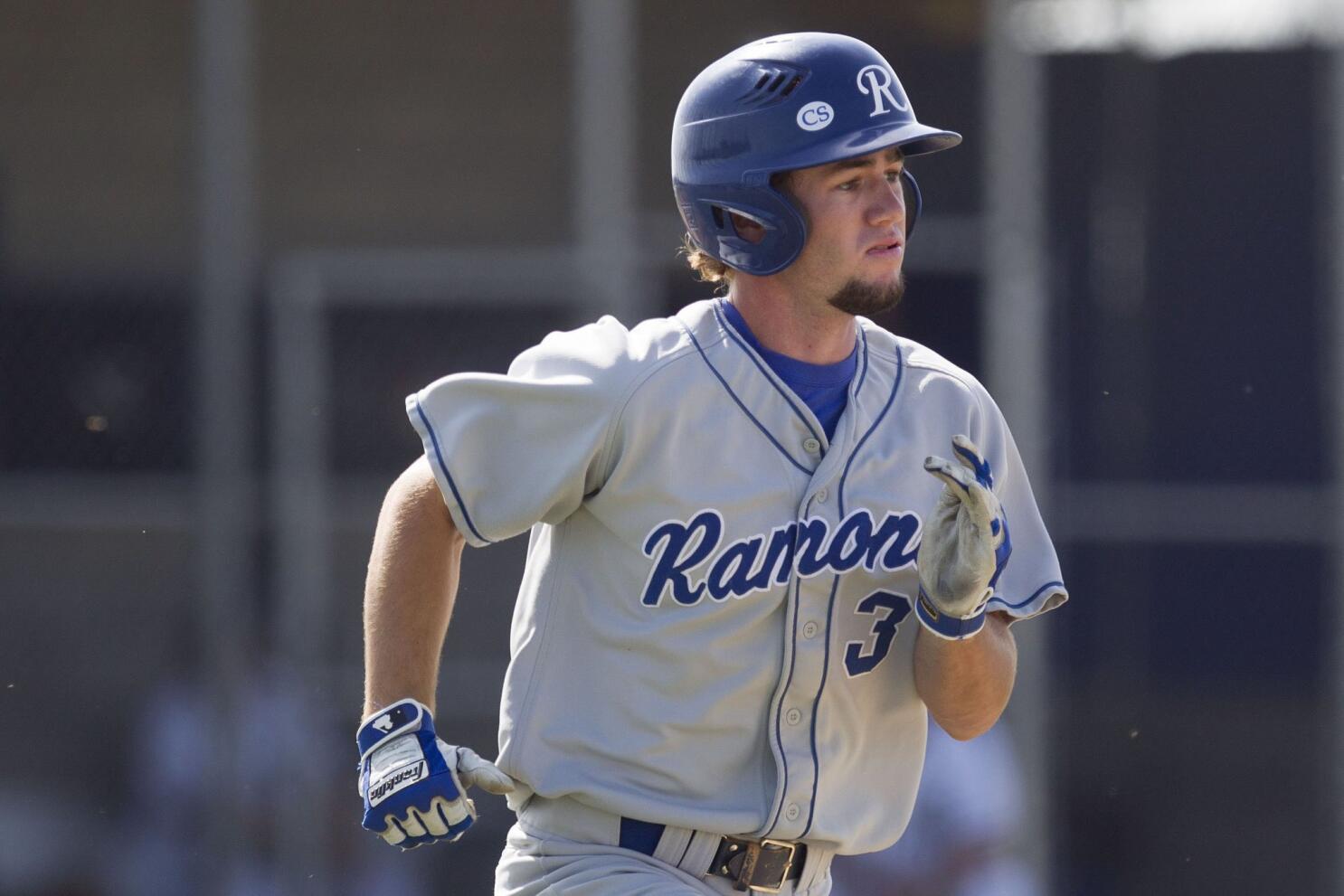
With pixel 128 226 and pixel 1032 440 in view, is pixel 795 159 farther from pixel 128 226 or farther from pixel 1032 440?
pixel 128 226

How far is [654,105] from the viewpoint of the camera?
19.6 feet

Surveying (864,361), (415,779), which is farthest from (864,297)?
(415,779)

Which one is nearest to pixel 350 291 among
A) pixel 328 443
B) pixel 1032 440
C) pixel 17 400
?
pixel 328 443

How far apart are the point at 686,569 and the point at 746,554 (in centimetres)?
8

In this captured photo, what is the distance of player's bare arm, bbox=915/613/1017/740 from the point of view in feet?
8.10

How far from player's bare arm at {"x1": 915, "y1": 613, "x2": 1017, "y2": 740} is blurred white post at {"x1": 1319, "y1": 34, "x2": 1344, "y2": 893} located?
380 centimetres

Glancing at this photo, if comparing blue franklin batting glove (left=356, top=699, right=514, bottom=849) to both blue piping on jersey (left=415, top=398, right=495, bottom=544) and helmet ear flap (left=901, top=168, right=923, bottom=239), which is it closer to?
blue piping on jersey (left=415, top=398, right=495, bottom=544)

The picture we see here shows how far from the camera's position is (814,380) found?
2.58m

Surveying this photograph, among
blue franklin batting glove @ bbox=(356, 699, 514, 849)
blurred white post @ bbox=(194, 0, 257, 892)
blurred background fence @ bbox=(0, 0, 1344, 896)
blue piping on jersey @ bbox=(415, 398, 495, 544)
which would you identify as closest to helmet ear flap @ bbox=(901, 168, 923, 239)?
blue piping on jersey @ bbox=(415, 398, 495, 544)

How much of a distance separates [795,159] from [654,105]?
11.5 feet

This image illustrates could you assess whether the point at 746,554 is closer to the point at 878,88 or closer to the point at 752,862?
the point at 752,862

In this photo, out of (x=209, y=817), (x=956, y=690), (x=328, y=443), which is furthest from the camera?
(x=328, y=443)

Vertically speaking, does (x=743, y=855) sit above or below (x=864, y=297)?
below

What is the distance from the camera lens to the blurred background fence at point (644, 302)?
572cm
